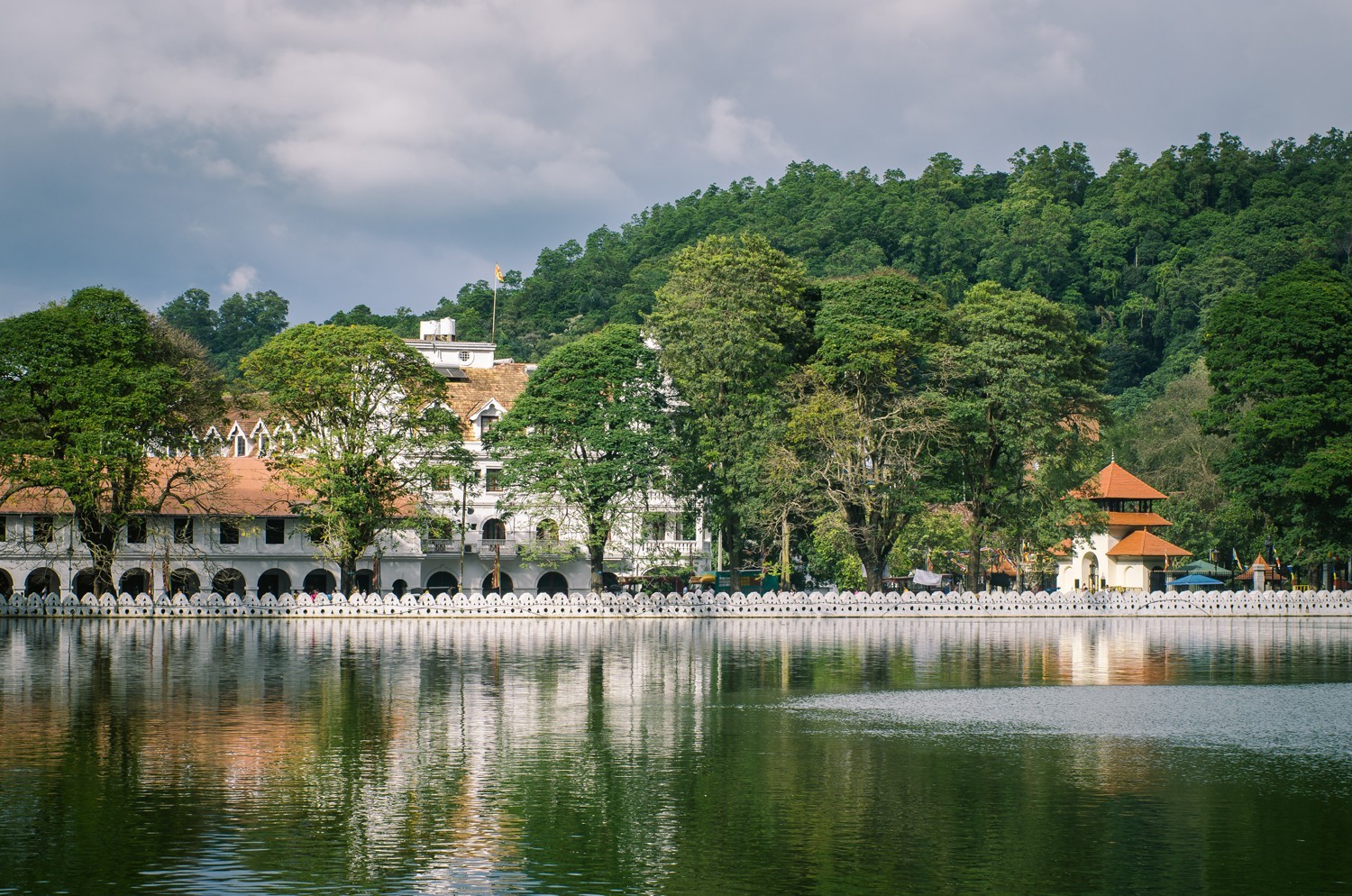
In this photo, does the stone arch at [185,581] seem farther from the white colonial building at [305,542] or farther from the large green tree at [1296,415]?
the large green tree at [1296,415]

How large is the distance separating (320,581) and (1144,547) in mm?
50276

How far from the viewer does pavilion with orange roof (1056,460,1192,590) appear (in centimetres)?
8994

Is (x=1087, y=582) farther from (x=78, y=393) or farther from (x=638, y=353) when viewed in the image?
(x=78, y=393)

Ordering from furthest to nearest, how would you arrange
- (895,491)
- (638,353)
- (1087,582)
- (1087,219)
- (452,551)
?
1. (1087,219)
2. (1087,582)
3. (452,551)
4. (638,353)
5. (895,491)

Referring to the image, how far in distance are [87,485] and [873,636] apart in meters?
36.0

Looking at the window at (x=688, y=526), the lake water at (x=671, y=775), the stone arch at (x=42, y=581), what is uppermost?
the window at (x=688, y=526)

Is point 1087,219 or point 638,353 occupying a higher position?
point 1087,219

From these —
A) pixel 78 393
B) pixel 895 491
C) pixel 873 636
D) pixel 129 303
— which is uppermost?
pixel 129 303

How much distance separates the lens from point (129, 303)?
6919 centimetres

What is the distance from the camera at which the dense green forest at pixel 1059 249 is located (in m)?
131

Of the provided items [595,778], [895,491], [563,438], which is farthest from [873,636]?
[595,778]

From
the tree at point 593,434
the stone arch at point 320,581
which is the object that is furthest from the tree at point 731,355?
the stone arch at point 320,581

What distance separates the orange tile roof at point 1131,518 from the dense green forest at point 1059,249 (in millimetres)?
Result: 7533

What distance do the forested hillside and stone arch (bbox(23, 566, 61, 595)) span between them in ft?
188
